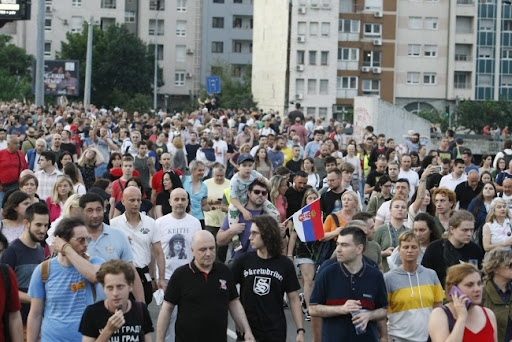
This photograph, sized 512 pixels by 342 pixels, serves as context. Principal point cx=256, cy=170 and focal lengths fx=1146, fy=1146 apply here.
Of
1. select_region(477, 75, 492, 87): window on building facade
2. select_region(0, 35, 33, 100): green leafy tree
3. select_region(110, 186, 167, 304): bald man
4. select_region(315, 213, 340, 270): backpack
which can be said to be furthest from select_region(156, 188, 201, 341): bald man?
select_region(0, 35, 33, 100): green leafy tree

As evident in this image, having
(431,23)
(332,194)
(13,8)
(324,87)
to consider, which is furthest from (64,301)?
(431,23)

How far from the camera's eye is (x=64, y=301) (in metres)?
8.04


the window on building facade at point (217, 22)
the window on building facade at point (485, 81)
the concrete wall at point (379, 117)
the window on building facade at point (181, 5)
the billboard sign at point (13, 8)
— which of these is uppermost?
the window on building facade at point (181, 5)

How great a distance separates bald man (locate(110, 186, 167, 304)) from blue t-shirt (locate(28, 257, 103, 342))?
2.72 m

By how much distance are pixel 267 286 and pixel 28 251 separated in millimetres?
1950

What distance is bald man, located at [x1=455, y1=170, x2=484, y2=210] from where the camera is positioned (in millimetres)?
17438

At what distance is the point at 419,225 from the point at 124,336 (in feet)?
14.1

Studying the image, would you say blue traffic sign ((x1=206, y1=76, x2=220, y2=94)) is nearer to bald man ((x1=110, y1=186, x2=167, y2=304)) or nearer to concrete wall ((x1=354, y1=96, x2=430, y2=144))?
concrete wall ((x1=354, y1=96, x2=430, y2=144))

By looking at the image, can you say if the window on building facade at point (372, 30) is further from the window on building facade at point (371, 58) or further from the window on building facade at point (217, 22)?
the window on building facade at point (217, 22)

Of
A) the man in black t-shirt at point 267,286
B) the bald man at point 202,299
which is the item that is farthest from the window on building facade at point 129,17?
the bald man at point 202,299

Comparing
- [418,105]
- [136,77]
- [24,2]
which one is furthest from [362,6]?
[24,2]

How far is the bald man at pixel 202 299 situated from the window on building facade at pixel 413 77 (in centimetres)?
8257

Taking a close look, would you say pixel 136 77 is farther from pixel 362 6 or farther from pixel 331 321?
pixel 331 321

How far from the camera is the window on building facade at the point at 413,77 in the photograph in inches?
3538
